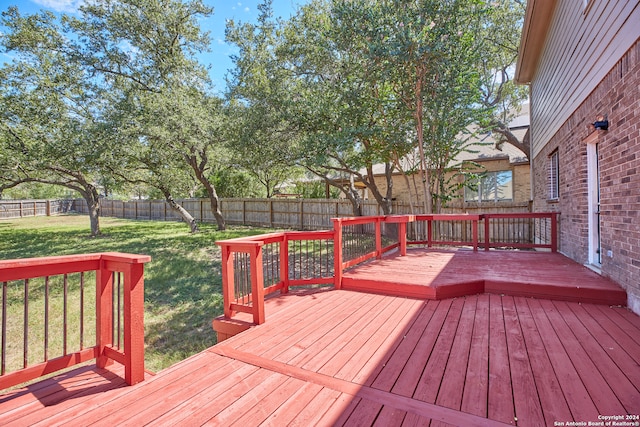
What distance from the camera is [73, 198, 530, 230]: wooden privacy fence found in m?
10.3

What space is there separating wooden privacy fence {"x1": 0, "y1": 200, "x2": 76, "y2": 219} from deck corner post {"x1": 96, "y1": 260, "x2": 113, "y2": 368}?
29.6 metres

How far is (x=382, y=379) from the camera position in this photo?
7.03ft

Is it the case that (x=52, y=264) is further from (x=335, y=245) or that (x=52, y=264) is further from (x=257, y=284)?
(x=335, y=245)

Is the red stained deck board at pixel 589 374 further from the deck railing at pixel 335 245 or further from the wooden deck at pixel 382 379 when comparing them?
the deck railing at pixel 335 245

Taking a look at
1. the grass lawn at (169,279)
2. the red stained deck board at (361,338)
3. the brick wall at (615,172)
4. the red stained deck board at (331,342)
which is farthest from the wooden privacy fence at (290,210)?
the red stained deck board at (331,342)

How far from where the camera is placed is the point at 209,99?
11.9 meters

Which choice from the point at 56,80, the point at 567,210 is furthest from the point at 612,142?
the point at 56,80

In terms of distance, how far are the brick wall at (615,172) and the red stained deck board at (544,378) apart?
1.25 meters

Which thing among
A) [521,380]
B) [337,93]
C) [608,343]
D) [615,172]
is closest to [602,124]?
[615,172]

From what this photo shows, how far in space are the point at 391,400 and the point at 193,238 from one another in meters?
10.6

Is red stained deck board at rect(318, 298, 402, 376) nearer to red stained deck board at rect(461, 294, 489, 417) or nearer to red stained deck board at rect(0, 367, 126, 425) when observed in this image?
red stained deck board at rect(461, 294, 489, 417)

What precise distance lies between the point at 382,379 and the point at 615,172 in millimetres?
3444

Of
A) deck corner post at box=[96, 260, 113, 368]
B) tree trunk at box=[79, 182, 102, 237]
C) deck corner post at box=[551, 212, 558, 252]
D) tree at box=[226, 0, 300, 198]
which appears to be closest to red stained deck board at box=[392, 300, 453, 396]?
deck corner post at box=[96, 260, 113, 368]

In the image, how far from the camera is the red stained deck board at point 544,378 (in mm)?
1760
